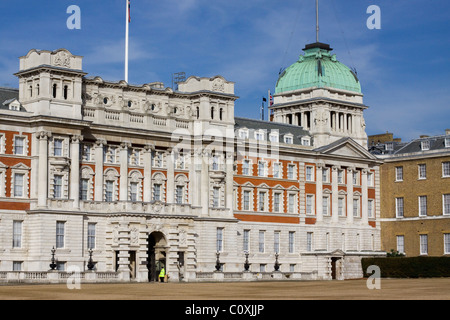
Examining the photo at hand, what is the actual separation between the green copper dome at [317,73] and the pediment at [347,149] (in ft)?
20.9

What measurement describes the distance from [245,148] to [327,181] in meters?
12.7

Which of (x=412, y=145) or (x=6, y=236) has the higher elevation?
(x=412, y=145)

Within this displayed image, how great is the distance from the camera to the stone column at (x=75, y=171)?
81250 mm

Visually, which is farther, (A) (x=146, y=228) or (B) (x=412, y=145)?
(B) (x=412, y=145)

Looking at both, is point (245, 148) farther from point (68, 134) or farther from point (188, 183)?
point (68, 134)

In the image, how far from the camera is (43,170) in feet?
261

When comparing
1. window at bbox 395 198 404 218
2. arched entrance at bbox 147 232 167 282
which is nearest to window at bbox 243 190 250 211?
arched entrance at bbox 147 232 167 282

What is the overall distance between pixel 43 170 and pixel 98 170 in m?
5.99

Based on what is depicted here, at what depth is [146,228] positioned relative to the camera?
8394 cm

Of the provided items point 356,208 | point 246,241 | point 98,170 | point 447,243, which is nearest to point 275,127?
point 356,208

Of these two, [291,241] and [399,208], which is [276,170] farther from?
[399,208]

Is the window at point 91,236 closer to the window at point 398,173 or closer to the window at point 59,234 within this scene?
the window at point 59,234

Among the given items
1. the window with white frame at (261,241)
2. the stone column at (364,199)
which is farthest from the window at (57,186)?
the stone column at (364,199)
